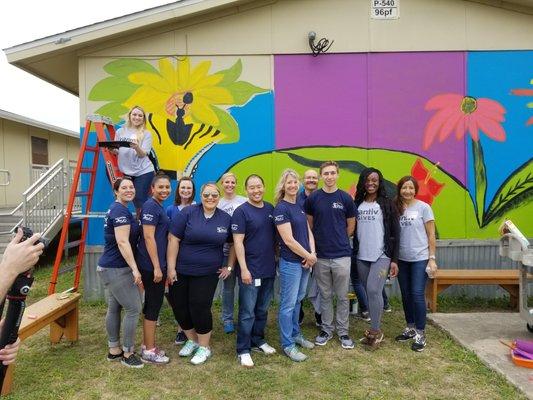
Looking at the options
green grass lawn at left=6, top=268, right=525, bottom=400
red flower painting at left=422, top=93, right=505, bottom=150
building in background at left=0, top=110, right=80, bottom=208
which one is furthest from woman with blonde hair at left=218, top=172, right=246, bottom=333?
building in background at left=0, top=110, right=80, bottom=208

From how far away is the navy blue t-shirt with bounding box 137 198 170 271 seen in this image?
3.78 meters

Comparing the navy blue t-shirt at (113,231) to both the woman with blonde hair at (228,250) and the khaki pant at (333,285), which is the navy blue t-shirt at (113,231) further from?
the khaki pant at (333,285)

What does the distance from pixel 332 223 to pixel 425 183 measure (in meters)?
2.50

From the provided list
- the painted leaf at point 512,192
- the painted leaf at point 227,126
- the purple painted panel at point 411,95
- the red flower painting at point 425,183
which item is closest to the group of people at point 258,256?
the painted leaf at point 227,126

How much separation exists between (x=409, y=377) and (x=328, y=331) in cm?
97

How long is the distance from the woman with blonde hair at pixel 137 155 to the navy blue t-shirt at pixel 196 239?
156 centimetres

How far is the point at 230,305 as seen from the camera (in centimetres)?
476

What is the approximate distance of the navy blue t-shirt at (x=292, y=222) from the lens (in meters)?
3.89

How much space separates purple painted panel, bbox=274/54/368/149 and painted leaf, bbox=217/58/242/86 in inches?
20.9

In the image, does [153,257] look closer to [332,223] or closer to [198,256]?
[198,256]

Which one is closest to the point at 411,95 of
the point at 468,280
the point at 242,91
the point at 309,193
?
the point at 242,91

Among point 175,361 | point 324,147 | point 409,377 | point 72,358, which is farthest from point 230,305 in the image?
point 324,147

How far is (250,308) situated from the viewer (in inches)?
154

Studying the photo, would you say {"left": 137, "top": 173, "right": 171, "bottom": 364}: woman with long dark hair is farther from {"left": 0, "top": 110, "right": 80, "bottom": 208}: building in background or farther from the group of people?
{"left": 0, "top": 110, "right": 80, "bottom": 208}: building in background
